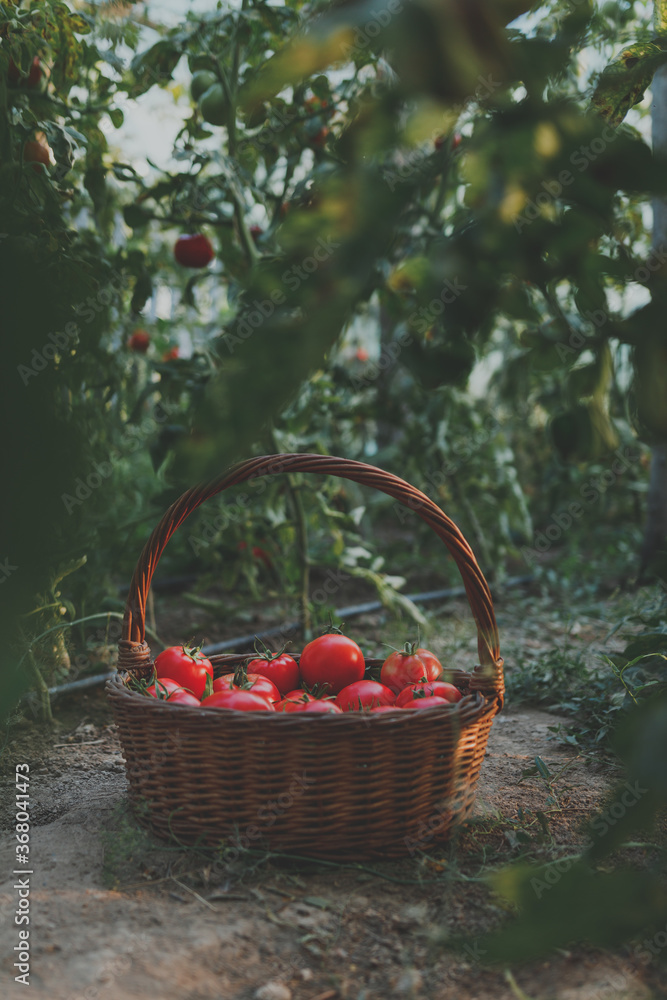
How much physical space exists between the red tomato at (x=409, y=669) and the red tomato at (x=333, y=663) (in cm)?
6

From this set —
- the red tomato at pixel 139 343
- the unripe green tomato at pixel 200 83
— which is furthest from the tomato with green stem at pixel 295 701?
the red tomato at pixel 139 343

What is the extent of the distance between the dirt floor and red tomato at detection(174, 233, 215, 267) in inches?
56.7

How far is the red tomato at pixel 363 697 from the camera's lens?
48.4 inches

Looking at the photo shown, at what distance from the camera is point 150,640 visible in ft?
7.97

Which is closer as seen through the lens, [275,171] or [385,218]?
[385,218]

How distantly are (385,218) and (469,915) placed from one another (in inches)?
38.8

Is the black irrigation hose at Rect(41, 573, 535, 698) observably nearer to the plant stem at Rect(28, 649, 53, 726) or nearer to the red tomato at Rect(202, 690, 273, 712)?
the plant stem at Rect(28, 649, 53, 726)

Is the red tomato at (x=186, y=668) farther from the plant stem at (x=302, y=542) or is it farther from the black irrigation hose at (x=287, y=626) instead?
the plant stem at (x=302, y=542)

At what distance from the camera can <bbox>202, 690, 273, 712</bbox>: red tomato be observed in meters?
1.13

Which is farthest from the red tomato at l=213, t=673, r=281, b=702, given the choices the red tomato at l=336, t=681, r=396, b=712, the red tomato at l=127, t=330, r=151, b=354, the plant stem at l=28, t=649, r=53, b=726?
the red tomato at l=127, t=330, r=151, b=354

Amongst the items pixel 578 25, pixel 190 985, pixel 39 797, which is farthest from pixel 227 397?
pixel 39 797

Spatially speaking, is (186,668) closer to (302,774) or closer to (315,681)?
(315,681)

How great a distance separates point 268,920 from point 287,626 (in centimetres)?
142

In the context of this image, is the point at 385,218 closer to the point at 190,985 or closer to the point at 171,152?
the point at 190,985
